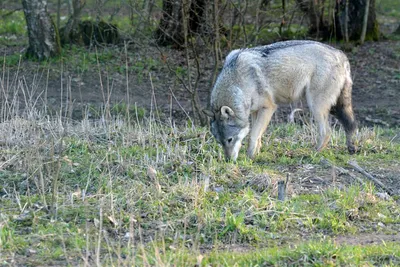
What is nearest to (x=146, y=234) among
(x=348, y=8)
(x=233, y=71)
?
(x=233, y=71)

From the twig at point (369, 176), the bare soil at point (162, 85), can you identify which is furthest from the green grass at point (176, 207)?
the bare soil at point (162, 85)

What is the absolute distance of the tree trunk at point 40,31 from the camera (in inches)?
599

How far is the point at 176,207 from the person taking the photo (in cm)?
703

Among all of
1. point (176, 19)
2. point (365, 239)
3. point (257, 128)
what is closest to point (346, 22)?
point (176, 19)

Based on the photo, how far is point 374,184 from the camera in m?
8.04

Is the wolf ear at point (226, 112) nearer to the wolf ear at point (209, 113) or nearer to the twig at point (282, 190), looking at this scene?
the wolf ear at point (209, 113)

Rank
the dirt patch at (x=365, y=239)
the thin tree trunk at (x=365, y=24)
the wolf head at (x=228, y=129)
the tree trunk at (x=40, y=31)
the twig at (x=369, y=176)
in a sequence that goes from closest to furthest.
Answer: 1. the dirt patch at (x=365, y=239)
2. the twig at (x=369, y=176)
3. the wolf head at (x=228, y=129)
4. the tree trunk at (x=40, y=31)
5. the thin tree trunk at (x=365, y=24)

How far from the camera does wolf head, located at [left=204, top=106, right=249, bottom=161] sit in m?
9.13

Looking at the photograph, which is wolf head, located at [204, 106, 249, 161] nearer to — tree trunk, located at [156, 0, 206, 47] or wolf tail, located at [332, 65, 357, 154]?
wolf tail, located at [332, 65, 357, 154]

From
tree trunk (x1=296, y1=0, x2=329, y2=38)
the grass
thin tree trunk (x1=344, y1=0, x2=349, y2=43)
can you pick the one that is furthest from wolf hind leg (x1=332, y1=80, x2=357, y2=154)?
tree trunk (x1=296, y1=0, x2=329, y2=38)

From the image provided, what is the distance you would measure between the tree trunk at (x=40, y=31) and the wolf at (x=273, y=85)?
6.73 m

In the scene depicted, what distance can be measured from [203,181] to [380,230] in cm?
184

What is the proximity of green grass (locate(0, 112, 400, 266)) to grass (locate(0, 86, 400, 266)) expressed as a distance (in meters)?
0.01

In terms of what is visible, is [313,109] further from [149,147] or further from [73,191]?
[73,191]
